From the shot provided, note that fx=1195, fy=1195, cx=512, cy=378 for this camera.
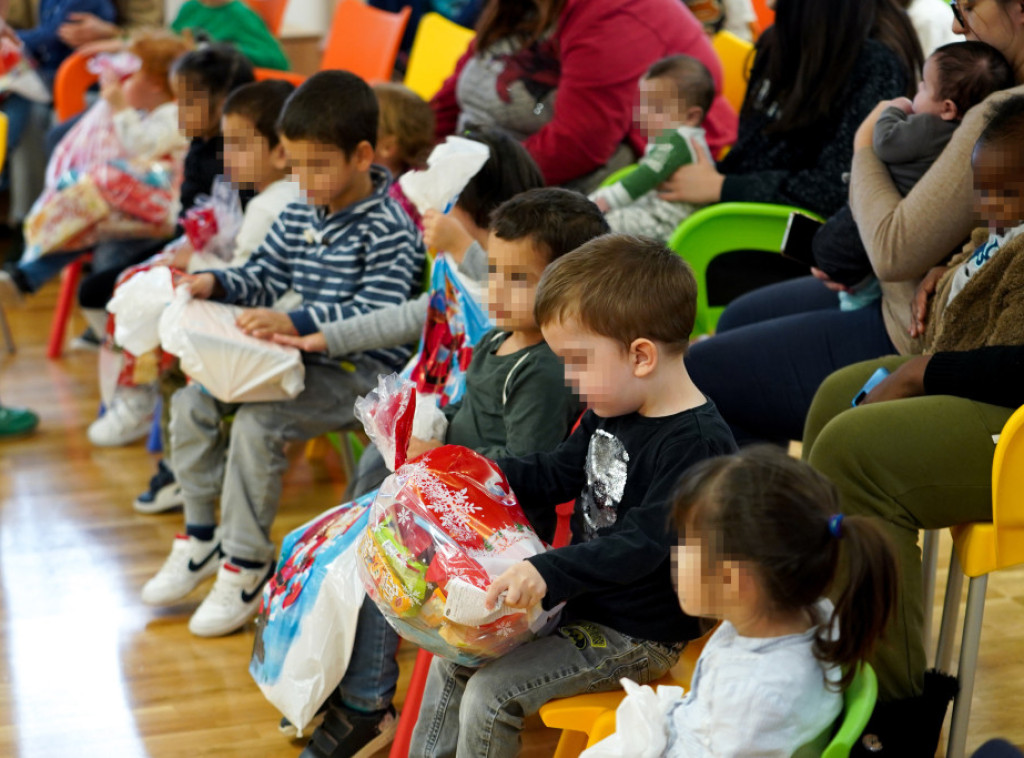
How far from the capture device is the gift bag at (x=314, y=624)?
188 cm

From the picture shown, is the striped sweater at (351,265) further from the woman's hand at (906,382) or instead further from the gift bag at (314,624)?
the woman's hand at (906,382)

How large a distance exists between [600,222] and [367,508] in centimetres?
59

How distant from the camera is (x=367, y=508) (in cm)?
193

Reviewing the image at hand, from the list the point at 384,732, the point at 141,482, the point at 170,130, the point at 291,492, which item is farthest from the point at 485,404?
the point at 170,130

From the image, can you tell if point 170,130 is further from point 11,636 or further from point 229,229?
point 11,636

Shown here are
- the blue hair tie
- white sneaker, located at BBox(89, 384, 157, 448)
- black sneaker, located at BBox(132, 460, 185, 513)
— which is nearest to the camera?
the blue hair tie

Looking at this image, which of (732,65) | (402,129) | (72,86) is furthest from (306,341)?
(72,86)

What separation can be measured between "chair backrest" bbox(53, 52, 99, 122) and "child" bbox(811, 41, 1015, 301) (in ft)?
12.2

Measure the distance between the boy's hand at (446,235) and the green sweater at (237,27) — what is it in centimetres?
291

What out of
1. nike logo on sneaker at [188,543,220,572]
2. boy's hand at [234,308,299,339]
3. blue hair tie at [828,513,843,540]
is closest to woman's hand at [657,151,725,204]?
boy's hand at [234,308,299,339]

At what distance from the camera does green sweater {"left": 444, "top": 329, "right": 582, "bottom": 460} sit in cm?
173

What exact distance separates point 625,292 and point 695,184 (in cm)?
135

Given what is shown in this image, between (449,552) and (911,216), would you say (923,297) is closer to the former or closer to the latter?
(911,216)

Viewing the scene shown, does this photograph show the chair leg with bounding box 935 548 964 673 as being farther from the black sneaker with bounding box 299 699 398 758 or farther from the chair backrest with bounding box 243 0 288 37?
the chair backrest with bounding box 243 0 288 37
